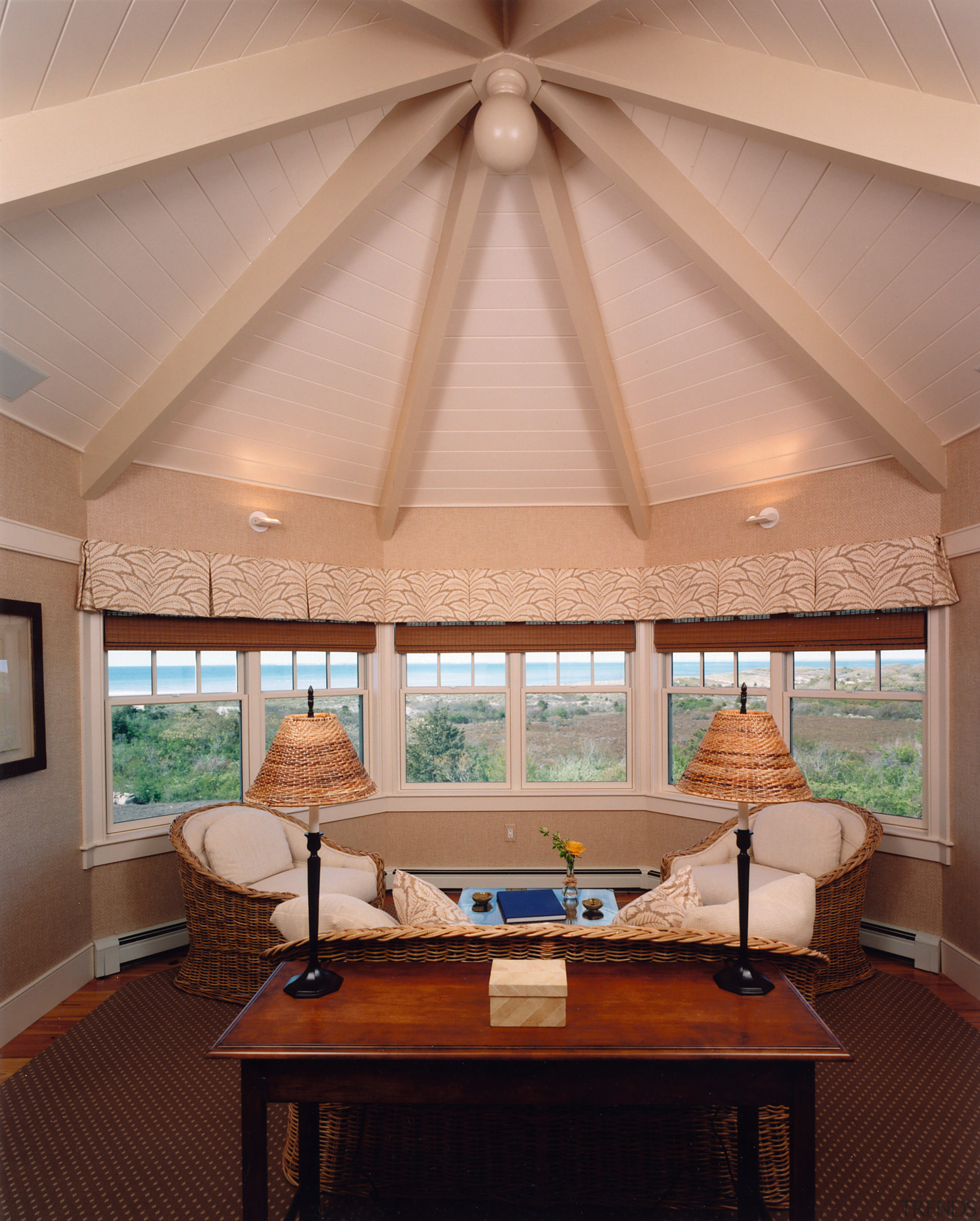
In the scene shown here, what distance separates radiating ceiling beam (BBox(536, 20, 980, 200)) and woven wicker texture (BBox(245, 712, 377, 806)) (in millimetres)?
2432

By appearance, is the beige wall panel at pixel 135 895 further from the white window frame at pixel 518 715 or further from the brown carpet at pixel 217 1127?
the white window frame at pixel 518 715

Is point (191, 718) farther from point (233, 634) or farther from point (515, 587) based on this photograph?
point (515, 587)

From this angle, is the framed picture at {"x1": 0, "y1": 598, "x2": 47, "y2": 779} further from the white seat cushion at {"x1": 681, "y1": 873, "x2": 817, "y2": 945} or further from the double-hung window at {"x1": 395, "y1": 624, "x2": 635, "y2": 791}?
the white seat cushion at {"x1": 681, "y1": 873, "x2": 817, "y2": 945}

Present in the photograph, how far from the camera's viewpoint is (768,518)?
4.29m

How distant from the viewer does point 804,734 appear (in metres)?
4.34

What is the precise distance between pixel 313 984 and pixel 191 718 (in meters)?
2.67

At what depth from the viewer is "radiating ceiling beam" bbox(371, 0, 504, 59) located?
2.21 meters

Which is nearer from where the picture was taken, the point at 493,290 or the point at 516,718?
the point at 493,290

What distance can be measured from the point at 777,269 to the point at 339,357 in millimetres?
2325

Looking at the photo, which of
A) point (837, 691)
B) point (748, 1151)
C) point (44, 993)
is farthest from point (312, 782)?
point (837, 691)

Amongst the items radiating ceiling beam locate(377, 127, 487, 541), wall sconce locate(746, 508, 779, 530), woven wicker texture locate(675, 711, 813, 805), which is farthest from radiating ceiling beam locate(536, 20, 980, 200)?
wall sconce locate(746, 508, 779, 530)

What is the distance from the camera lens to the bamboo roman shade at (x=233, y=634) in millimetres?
3768

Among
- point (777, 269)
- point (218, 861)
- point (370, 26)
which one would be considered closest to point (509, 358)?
point (777, 269)

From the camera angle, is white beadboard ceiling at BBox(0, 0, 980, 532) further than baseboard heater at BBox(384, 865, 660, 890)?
No
